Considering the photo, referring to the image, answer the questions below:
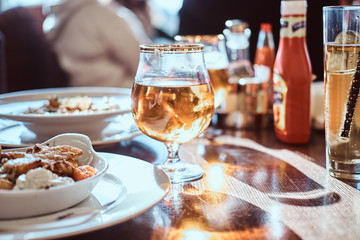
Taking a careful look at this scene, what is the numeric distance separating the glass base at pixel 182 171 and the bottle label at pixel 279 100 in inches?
13.0

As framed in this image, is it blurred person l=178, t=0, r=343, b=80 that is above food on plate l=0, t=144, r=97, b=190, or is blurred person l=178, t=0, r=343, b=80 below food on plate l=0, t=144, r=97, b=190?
above

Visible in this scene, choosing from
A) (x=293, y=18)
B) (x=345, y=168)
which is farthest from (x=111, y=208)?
(x=293, y=18)

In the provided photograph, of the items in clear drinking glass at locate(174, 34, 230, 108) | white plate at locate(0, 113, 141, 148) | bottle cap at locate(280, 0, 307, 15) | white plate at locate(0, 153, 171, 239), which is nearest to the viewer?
white plate at locate(0, 153, 171, 239)

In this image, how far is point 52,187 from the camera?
0.60 meters

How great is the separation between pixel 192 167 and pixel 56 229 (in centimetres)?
42

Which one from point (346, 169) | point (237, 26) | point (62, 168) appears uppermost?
point (237, 26)

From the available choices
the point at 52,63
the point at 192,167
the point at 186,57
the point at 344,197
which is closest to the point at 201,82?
the point at 186,57

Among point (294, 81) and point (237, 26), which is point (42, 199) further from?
point (237, 26)

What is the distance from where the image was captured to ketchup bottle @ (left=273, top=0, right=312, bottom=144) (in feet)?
3.71

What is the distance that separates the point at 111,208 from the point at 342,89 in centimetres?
51

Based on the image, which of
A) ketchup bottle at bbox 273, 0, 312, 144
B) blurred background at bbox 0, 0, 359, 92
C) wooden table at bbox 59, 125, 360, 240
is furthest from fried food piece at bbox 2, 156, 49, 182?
blurred background at bbox 0, 0, 359, 92

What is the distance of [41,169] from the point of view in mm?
609

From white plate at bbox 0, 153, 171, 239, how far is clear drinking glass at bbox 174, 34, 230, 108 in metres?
0.54

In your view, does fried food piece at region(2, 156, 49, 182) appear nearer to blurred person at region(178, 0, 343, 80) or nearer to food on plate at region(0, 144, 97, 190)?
Answer: food on plate at region(0, 144, 97, 190)
